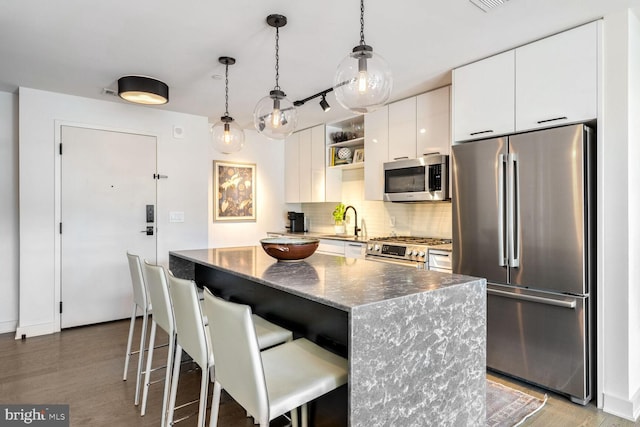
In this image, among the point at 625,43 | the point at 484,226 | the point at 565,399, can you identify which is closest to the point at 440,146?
the point at 484,226

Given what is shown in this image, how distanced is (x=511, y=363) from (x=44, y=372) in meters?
3.46

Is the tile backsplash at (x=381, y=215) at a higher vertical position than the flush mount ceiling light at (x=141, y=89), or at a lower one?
lower

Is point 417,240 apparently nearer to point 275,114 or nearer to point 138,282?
point 275,114

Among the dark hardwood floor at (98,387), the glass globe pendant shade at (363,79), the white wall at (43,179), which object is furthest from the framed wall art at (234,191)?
the glass globe pendant shade at (363,79)

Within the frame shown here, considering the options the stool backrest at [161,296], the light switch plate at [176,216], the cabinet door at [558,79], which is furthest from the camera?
the light switch plate at [176,216]

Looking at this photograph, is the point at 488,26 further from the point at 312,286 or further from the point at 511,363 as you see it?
the point at 511,363

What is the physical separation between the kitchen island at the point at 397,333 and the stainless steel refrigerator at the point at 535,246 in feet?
3.47

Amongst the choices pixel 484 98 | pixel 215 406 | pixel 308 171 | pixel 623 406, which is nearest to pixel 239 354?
pixel 215 406

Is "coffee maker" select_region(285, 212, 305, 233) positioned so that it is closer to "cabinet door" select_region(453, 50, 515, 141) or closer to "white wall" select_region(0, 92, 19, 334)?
"cabinet door" select_region(453, 50, 515, 141)

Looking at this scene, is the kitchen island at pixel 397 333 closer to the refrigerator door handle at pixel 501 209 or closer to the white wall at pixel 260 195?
the refrigerator door handle at pixel 501 209

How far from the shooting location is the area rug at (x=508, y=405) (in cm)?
216

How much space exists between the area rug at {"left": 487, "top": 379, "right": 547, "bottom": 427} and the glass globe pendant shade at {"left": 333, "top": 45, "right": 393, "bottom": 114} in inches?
76.9

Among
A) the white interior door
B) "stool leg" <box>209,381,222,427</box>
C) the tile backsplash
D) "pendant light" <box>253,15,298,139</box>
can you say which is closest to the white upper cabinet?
the tile backsplash

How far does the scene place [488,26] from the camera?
7.75 ft
